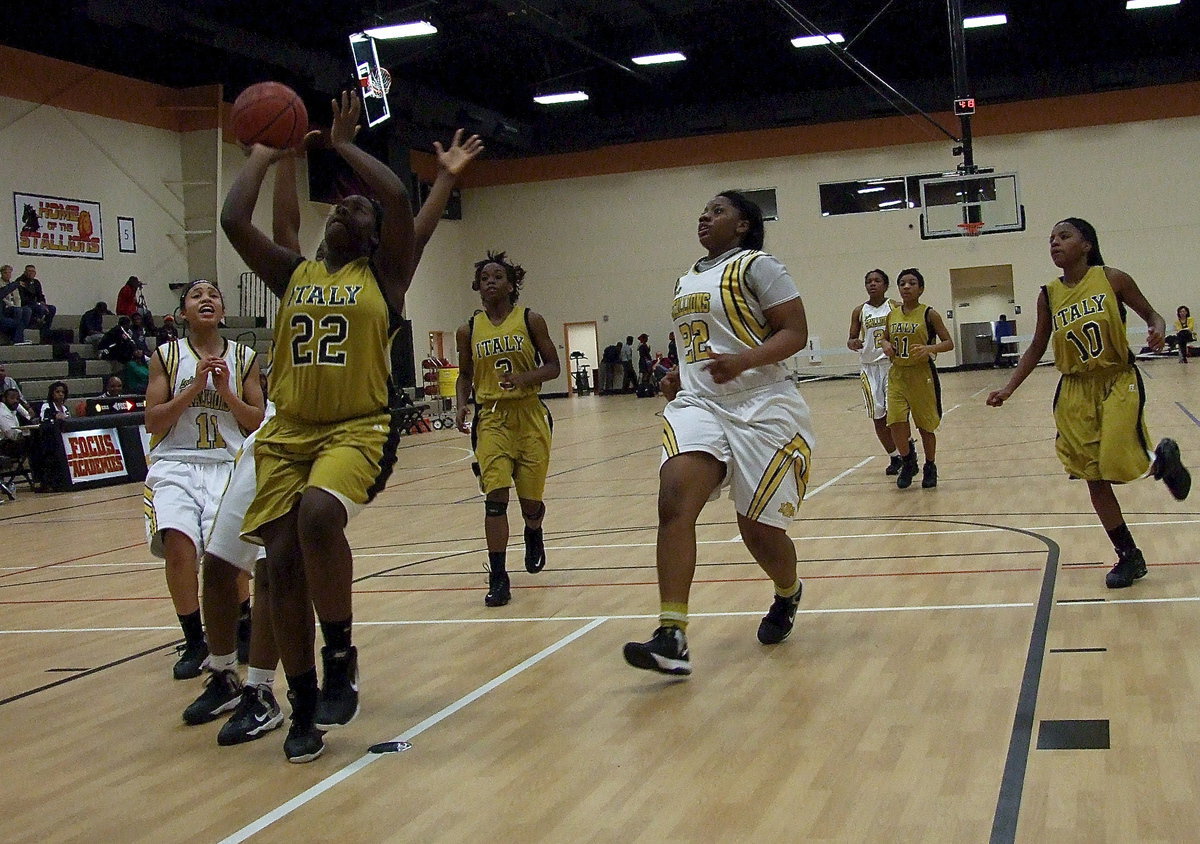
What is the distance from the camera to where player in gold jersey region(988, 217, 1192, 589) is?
5484 mm

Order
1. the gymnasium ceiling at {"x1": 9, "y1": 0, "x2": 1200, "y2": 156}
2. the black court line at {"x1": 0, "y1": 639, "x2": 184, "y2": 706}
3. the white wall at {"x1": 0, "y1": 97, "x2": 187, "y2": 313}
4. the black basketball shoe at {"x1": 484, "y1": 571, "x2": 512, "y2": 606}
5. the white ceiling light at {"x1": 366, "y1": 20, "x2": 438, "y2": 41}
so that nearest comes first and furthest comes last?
the black court line at {"x1": 0, "y1": 639, "x2": 184, "y2": 706}, the black basketball shoe at {"x1": 484, "y1": 571, "x2": 512, "y2": 606}, the white ceiling light at {"x1": 366, "y1": 20, "x2": 438, "y2": 41}, the gymnasium ceiling at {"x1": 9, "y1": 0, "x2": 1200, "y2": 156}, the white wall at {"x1": 0, "y1": 97, "x2": 187, "y2": 313}

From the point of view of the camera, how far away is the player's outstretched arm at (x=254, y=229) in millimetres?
3773

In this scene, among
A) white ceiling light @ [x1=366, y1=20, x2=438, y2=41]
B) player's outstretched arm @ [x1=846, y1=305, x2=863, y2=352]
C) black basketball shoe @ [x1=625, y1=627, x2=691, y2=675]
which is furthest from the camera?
white ceiling light @ [x1=366, y1=20, x2=438, y2=41]

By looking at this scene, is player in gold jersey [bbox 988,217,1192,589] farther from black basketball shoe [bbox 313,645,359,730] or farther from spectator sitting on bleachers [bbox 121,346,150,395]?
spectator sitting on bleachers [bbox 121,346,150,395]

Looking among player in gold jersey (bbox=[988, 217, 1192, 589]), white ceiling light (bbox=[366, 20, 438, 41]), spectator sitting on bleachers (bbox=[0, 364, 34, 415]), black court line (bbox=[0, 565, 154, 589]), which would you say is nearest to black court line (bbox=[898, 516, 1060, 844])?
player in gold jersey (bbox=[988, 217, 1192, 589])

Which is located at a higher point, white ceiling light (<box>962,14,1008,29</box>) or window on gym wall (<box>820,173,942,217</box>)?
white ceiling light (<box>962,14,1008,29</box>)

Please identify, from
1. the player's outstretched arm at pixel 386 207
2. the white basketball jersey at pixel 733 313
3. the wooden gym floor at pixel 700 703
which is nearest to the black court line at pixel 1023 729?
the wooden gym floor at pixel 700 703

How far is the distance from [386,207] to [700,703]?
76.3 inches

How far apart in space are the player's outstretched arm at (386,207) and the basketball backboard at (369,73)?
13378 mm

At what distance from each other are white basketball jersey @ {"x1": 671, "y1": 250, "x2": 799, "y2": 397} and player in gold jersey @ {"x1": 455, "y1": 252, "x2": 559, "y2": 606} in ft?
6.27

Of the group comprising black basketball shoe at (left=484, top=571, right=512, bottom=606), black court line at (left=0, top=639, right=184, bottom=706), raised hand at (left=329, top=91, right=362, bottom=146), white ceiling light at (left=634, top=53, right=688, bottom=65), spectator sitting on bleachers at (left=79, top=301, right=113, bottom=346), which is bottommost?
black court line at (left=0, top=639, right=184, bottom=706)

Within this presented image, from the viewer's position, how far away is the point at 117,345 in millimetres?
19641

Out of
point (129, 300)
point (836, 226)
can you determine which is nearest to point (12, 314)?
point (129, 300)

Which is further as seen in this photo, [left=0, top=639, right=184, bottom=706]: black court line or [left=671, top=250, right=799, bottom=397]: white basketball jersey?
[left=0, top=639, right=184, bottom=706]: black court line
